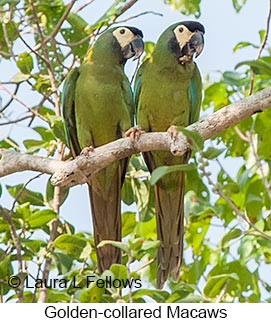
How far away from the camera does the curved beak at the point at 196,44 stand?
343cm

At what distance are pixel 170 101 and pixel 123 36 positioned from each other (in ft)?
1.13

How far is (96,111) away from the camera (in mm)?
3359

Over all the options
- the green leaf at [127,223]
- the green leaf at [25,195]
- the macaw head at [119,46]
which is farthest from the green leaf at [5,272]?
the macaw head at [119,46]

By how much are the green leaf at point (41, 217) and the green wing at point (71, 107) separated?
1.34 ft

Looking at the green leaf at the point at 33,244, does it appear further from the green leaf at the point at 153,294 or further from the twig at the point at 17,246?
the green leaf at the point at 153,294

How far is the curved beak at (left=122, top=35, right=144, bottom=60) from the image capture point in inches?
137

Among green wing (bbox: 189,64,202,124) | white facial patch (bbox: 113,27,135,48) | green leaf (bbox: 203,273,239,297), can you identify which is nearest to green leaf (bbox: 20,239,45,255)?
green leaf (bbox: 203,273,239,297)

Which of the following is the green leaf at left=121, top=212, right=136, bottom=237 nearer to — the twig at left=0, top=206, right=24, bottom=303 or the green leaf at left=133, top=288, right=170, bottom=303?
the twig at left=0, top=206, right=24, bottom=303

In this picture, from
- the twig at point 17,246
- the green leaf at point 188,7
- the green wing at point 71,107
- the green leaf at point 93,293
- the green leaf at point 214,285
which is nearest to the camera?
the green leaf at point 93,293

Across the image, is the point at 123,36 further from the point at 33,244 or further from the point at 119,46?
the point at 33,244

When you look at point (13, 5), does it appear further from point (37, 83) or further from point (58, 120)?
point (58, 120)

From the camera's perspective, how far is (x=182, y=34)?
347cm

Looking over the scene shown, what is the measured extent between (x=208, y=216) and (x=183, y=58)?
0.63 metres
